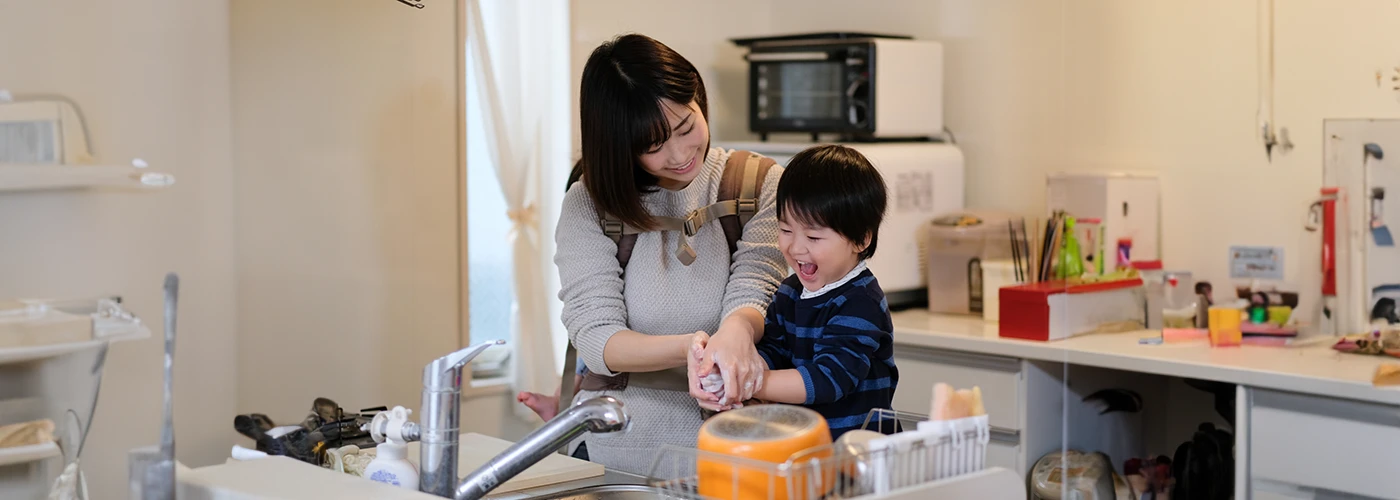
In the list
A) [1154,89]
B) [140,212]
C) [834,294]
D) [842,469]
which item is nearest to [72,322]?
[140,212]

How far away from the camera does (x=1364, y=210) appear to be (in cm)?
289

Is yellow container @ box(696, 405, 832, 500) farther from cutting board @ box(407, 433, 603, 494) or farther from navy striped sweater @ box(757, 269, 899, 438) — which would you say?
cutting board @ box(407, 433, 603, 494)

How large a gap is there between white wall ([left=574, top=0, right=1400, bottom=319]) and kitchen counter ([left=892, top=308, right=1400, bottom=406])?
36 centimetres

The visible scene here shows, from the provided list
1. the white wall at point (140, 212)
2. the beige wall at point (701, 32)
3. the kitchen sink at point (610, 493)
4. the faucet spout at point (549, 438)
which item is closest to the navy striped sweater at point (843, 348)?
the kitchen sink at point (610, 493)

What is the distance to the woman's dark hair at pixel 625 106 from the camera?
5.33 feet

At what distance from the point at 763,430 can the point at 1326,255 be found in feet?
7.41

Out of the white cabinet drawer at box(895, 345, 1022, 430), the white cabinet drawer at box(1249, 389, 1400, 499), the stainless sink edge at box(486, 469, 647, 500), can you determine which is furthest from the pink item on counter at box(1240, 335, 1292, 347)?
the stainless sink edge at box(486, 469, 647, 500)

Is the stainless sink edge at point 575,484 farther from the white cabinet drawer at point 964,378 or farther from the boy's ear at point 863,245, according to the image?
the white cabinet drawer at point 964,378

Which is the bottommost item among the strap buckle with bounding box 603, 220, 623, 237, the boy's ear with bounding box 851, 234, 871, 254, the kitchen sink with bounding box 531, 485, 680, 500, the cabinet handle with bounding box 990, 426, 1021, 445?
the cabinet handle with bounding box 990, 426, 1021, 445

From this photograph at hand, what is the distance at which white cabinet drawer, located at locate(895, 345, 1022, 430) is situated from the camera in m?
2.92

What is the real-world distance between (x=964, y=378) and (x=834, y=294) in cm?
148

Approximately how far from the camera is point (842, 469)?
1.18 metres

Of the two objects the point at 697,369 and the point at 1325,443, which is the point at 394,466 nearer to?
the point at 697,369

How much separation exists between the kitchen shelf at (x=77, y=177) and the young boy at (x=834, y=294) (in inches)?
43.9
